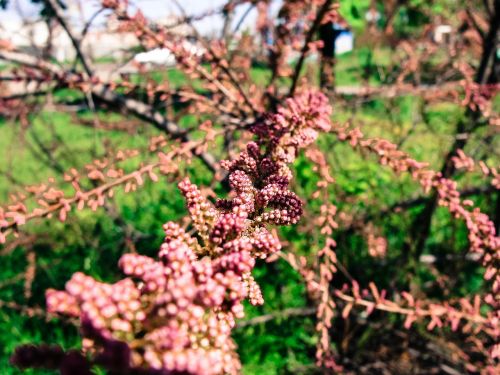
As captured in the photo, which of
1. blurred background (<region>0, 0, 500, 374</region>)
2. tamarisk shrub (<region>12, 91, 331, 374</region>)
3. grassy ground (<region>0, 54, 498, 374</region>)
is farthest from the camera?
grassy ground (<region>0, 54, 498, 374</region>)

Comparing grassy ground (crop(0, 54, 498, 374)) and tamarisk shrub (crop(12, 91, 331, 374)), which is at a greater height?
tamarisk shrub (crop(12, 91, 331, 374))

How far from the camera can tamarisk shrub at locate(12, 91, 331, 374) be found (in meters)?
0.55

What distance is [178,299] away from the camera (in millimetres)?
563

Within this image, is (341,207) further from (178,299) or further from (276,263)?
(178,299)

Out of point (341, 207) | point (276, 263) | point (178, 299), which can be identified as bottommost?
point (276, 263)

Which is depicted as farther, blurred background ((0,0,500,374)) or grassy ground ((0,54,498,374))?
grassy ground ((0,54,498,374))

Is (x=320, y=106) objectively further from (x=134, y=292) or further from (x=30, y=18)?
(x=30, y=18)

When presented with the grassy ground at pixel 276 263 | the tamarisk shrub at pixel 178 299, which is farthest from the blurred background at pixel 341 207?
the tamarisk shrub at pixel 178 299

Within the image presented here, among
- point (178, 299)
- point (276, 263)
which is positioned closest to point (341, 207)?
point (276, 263)

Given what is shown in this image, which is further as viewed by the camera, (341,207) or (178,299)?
(341,207)

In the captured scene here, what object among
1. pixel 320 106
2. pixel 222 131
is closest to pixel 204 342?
pixel 320 106

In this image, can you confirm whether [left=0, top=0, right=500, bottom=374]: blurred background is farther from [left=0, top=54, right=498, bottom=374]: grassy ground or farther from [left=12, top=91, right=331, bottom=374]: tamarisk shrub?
[left=12, top=91, right=331, bottom=374]: tamarisk shrub

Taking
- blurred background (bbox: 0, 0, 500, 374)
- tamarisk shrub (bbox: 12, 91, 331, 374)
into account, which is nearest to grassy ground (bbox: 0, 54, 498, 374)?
blurred background (bbox: 0, 0, 500, 374)

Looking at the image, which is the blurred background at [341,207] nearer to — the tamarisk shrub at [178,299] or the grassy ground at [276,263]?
the grassy ground at [276,263]
